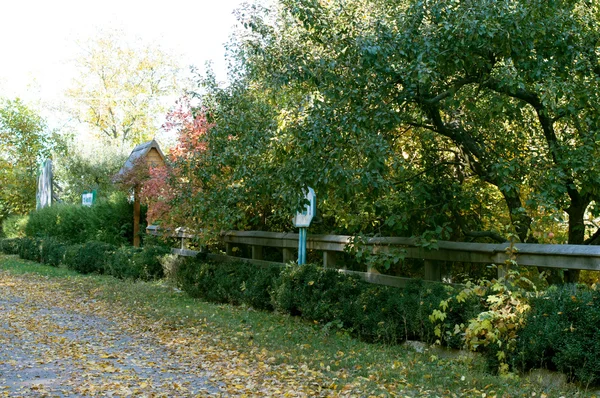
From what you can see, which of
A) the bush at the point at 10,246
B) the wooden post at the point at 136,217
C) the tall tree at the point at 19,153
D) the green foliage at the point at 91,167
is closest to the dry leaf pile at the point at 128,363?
the wooden post at the point at 136,217

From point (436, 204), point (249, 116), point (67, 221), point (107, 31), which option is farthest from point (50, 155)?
point (436, 204)

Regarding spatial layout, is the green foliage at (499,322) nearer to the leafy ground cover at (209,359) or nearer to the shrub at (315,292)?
the leafy ground cover at (209,359)

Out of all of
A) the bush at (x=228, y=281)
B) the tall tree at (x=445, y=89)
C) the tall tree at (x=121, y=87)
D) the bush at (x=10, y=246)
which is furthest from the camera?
the tall tree at (x=121, y=87)

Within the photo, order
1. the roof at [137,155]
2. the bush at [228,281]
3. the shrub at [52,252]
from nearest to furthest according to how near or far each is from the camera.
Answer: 1. the bush at [228,281]
2. the shrub at [52,252]
3. the roof at [137,155]

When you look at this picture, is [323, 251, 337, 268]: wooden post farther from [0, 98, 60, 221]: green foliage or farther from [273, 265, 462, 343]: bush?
[0, 98, 60, 221]: green foliage

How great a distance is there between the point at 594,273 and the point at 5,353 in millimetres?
8803

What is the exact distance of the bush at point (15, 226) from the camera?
31.6m

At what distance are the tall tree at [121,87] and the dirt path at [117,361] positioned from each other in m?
35.6

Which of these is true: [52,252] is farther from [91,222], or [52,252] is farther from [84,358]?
[84,358]

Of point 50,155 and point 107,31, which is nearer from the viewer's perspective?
point 50,155

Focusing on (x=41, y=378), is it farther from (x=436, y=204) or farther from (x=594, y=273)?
(x=594, y=273)

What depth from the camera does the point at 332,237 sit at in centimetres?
1059

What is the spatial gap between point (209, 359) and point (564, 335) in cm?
380

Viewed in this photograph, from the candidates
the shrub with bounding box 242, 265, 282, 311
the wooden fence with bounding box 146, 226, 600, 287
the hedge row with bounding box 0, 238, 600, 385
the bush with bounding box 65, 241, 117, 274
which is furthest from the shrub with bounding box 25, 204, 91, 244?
the shrub with bounding box 242, 265, 282, 311
